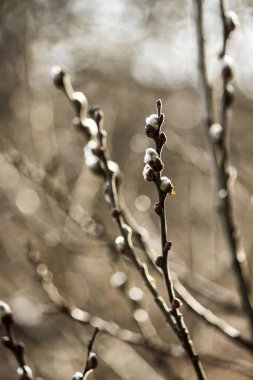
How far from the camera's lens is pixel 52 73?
134 centimetres

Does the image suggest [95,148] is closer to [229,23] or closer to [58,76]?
[58,76]

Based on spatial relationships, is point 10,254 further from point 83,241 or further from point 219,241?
point 219,241

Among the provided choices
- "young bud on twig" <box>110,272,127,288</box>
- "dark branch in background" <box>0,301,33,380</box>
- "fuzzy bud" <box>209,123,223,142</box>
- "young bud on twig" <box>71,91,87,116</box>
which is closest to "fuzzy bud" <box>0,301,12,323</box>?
"dark branch in background" <box>0,301,33,380</box>

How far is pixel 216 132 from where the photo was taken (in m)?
1.53

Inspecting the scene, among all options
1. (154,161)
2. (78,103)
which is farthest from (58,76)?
(154,161)

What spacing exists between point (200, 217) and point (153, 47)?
2.64 meters

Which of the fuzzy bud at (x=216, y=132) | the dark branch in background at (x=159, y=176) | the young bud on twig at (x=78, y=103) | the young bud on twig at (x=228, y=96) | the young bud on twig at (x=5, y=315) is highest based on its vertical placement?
the young bud on twig at (x=228, y=96)

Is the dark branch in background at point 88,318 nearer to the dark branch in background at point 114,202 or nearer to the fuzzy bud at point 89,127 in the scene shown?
the dark branch in background at point 114,202

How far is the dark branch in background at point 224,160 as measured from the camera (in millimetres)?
1508

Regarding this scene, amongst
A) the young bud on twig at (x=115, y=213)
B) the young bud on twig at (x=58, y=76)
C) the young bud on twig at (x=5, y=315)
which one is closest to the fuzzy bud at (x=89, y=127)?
the young bud on twig at (x=58, y=76)

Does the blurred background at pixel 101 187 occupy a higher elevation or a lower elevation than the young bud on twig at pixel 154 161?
higher

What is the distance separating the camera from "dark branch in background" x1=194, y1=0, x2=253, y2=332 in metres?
1.51

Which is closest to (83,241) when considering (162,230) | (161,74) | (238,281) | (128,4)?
(238,281)

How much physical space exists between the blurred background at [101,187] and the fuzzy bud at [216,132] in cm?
32
